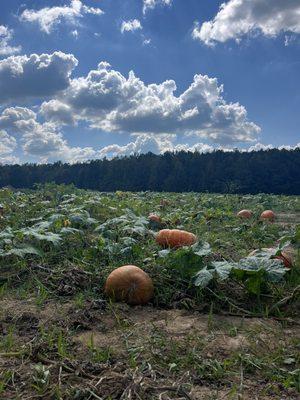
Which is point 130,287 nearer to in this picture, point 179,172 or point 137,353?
point 137,353

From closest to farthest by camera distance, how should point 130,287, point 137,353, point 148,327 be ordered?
point 137,353, point 148,327, point 130,287

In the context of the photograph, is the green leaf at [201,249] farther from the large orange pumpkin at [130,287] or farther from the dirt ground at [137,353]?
the dirt ground at [137,353]

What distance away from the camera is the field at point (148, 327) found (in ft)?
8.71

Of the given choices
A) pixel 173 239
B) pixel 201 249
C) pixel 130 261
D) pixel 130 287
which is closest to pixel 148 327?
pixel 130 287

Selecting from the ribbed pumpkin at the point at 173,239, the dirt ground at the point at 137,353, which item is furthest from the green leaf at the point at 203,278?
the ribbed pumpkin at the point at 173,239

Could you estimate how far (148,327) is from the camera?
3.63 metres

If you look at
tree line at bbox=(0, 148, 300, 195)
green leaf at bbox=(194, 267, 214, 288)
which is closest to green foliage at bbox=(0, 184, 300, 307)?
green leaf at bbox=(194, 267, 214, 288)

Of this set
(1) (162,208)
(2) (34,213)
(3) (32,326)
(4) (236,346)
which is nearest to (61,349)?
(3) (32,326)

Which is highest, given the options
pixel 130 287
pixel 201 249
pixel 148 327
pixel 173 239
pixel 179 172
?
pixel 201 249

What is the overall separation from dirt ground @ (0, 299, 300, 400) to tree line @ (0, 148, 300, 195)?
71409 millimetres

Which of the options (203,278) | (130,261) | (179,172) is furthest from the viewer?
(179,172)

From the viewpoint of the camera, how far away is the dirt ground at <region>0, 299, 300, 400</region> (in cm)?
259

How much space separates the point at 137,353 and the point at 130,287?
1338 mm

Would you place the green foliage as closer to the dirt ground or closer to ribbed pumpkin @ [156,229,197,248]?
ribbed pumpkin @ [156,229,197,248]
